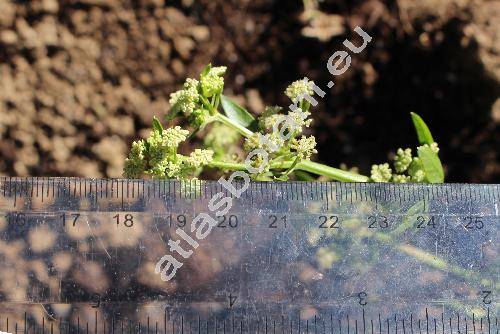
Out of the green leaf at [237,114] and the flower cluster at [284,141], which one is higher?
the green leaf at [237,114]

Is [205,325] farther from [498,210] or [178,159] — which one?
[498,210]

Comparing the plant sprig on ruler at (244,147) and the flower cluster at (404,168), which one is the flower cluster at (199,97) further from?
the flower cluster at (404,168)

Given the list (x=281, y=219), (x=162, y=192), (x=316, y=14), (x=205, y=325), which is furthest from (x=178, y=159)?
(x=316, y=14)

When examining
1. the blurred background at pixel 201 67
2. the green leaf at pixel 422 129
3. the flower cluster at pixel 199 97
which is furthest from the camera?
the blurred background at pixel 201 67

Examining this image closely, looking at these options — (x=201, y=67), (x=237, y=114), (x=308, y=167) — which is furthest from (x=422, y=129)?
(x=201, y=67)

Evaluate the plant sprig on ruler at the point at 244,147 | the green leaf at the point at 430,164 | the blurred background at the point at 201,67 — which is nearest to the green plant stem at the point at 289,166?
the plant sprig on ruler at the point at 244,147

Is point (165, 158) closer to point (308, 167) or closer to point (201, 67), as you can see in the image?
point (308, 167)

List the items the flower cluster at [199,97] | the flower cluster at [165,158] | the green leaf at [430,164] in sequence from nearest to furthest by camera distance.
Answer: the flower cluster at [165,158] < the flower cluster at [199,97] < the green leaf at [430,164]
